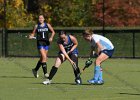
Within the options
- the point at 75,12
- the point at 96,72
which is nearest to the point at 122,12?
the point at 75,12

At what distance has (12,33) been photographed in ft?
111

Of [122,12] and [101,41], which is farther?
[122,12]

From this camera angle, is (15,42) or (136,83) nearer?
(136,83)

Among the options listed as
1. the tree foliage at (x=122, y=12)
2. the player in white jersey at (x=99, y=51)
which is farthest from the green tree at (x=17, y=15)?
the player in white jersey at (x=99, y=51)

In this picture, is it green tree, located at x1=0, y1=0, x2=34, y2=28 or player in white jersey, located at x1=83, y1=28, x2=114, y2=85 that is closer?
player in white jersey, located at x1=83, y1=28, x2=114, y2=85

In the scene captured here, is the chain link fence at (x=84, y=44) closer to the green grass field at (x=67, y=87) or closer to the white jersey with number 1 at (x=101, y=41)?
the green grass field at (x=67, y=87)

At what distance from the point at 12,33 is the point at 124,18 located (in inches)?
365

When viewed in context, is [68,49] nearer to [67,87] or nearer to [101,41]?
[101,41]

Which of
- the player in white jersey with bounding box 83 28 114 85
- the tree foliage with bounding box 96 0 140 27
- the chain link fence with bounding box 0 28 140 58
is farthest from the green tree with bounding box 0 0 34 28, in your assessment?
the player in white jersey with bounding box 83 28 114 85

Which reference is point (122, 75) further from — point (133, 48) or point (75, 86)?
point (133, 48)

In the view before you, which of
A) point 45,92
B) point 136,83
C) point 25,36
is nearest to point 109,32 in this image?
point 25,36

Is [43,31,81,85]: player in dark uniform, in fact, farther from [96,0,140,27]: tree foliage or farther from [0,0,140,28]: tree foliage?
[96,0,140,27]: tree foliage

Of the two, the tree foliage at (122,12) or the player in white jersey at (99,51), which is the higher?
the player in white jersey at (99,51)

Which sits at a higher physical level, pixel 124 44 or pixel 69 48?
pixel 69 48
